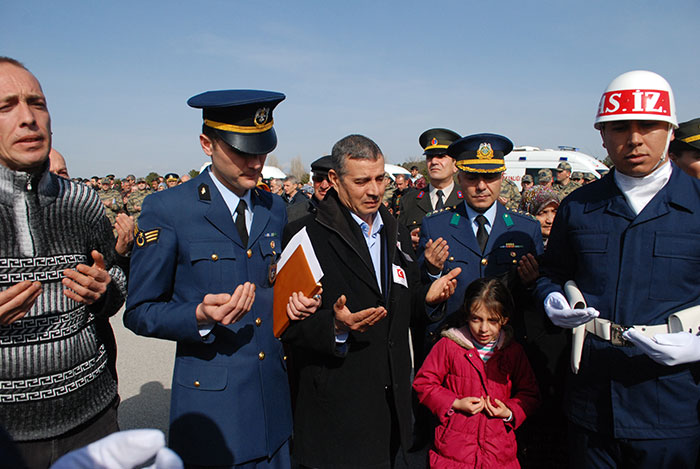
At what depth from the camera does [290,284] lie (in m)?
2.06

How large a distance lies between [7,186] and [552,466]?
11.7 feet

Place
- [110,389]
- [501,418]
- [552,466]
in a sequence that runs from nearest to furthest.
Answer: [110,389], [501,418], [552,466]

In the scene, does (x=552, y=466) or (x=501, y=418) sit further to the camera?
(x=552, y=466)

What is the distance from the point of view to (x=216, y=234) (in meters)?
2.08

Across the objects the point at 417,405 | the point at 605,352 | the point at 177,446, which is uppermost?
the point at 605,352

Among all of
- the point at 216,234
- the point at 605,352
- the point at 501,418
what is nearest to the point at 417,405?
the point at 501,418

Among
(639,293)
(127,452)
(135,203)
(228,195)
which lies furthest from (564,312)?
(135,203)

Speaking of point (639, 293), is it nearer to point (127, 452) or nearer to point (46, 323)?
point (127, 452)

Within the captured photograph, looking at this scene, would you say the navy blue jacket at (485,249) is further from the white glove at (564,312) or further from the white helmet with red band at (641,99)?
the white helmet with red band at (641,99)

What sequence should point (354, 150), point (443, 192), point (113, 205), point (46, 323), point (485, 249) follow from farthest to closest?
point (113, 205) → point (443, 192) → point (485, 249) → point (354, 150) → point (46, 323)

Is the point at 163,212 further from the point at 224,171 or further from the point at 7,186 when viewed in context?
the point at 7,186

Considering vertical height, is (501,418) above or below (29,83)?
below

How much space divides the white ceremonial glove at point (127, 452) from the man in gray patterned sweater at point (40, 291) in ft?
2.45

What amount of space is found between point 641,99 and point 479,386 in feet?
5.73
